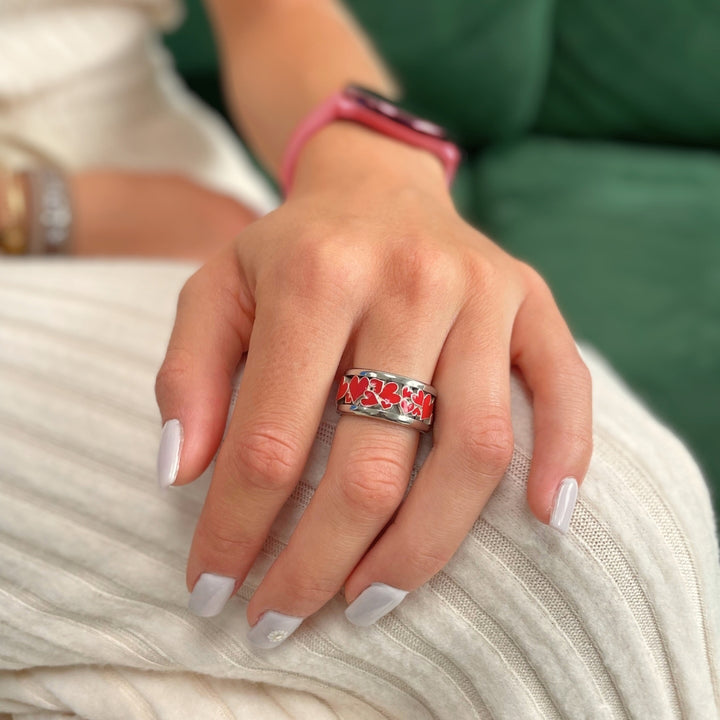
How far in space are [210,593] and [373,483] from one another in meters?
0.11

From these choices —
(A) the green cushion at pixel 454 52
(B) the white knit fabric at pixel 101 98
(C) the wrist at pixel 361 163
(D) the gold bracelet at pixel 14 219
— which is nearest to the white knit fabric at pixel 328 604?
(C) the wrist at pixel 361 163

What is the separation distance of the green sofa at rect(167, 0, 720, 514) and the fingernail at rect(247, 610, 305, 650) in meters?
0.69

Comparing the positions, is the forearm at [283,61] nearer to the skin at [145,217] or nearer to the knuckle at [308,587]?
the skin at [145,217]

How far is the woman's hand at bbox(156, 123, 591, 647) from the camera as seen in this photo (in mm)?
368

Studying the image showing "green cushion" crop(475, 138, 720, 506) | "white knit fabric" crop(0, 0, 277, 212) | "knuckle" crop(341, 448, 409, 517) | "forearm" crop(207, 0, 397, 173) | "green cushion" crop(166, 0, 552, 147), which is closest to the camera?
"knuckle" crop(341, 448, 409, 517)

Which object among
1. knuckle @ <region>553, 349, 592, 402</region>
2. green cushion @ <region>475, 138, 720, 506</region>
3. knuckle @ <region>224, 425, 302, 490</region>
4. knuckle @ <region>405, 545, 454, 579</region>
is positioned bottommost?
green cushion @ <region>475, 138, 720, 506</region>

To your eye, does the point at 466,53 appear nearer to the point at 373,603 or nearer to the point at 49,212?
the point at 49,212

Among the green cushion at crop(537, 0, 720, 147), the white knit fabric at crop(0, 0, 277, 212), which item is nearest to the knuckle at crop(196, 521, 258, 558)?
the white knit fabric at crop(0, 0, 277, 212)

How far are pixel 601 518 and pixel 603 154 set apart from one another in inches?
42.8

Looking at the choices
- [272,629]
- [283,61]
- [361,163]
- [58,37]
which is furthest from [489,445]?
[58,37]

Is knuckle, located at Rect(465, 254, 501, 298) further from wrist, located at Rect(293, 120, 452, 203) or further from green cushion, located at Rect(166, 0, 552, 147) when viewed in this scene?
green cushion, located at Rect(166, 0, 552, 147)

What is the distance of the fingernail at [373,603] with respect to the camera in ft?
1.24

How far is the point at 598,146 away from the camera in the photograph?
4.47 ft

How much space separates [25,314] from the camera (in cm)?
53
